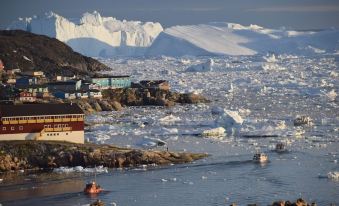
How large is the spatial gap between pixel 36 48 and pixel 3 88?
962 inches

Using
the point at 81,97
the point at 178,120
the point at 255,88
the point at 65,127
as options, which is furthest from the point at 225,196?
the point at 255,88

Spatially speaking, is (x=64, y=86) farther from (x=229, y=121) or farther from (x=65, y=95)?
(x=229, y=121)

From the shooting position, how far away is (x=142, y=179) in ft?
76.2

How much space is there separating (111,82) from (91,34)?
87548 millimetres

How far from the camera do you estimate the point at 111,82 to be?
53.5m

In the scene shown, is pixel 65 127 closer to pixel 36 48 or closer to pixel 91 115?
pixel 91 115

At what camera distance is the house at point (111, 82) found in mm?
52688

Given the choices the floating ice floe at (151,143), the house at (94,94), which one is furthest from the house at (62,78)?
the floating ice floe at (151,143)

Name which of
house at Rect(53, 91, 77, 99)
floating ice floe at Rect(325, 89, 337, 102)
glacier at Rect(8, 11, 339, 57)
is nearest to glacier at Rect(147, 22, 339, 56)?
glacier at Rect(8, 11, 339, 57)

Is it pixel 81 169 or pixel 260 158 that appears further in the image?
pixel 260 158

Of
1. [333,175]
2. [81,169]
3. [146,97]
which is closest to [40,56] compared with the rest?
[146,97]

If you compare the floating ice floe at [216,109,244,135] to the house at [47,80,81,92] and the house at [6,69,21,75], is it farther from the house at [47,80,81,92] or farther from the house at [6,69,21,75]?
the house at [6,69,21,75]

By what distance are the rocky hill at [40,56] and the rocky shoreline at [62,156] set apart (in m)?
33.0

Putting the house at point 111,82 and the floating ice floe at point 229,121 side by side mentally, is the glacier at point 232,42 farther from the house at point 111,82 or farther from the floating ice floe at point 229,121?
the floating ice floe at point 229,121
